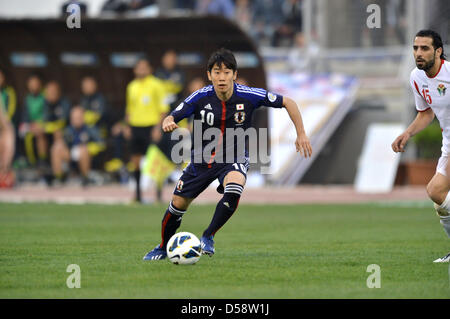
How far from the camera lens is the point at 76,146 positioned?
2245 cm

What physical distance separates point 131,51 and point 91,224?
1175cm

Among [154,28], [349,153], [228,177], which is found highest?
[154,28]

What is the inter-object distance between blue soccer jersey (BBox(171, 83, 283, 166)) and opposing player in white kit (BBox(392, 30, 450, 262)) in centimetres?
134

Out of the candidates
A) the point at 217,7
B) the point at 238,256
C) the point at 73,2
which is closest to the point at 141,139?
the point at 73,2

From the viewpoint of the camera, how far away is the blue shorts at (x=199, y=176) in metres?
8.75

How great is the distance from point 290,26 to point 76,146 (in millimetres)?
9932

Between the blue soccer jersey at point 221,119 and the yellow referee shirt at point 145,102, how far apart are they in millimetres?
8374

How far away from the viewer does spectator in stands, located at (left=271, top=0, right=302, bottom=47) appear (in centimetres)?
2947

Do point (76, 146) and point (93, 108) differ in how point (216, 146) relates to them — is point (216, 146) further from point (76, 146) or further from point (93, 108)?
point (93, 108)

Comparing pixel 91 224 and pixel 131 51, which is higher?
pixel 131 51

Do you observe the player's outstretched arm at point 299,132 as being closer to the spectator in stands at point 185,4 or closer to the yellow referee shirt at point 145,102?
the yellow referee shirt at point 145,102

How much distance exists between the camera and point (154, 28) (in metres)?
23.2

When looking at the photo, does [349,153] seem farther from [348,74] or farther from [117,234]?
[117,234]

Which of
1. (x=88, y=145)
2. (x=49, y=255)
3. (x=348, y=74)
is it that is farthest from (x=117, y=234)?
(x=348, y=74)
